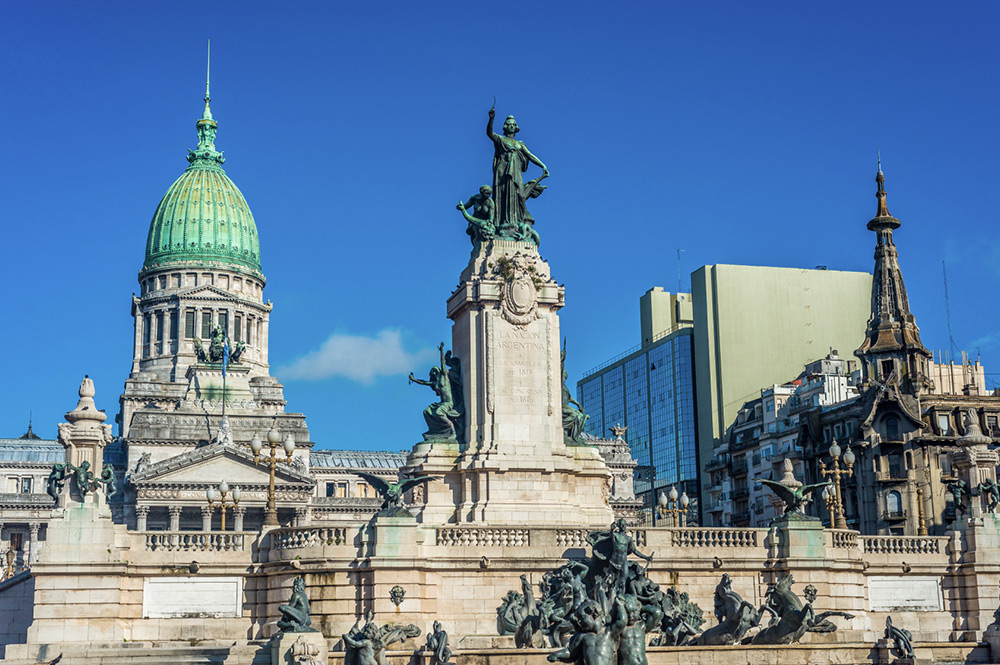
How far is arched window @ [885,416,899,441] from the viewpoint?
91.6 m

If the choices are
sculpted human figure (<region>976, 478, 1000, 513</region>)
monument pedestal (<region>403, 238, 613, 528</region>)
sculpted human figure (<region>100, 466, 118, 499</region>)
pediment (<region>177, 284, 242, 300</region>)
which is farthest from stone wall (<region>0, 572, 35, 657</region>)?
pediment (<region>177, 284, 242, 300</region>)

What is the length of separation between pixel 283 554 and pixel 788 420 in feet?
244

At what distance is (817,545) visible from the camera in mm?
39469

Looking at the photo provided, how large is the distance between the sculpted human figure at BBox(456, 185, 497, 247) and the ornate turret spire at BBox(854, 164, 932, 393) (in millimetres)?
55239

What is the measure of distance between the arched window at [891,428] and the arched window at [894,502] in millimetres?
4110

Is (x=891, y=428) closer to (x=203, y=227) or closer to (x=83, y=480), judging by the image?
(x=83, y=480)

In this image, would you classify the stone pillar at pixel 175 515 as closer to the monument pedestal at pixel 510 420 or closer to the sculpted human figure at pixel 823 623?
the monument pedestal at pixel 510 420

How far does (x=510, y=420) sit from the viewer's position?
144ft

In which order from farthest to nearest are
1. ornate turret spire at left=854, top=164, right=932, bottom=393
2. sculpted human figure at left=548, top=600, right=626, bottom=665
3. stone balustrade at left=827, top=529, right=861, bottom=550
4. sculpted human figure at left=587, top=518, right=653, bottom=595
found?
1. ornate turret spire at left=854, top=164, right=932, bottom=393
2. stone balustrade at left=827, top=529, right=861, bottom=550
3. sculpted human figure at left=587, top=518, right=653, bottom=595
4. sculpted human figure at left=548, top=600, right=626, bottom=665

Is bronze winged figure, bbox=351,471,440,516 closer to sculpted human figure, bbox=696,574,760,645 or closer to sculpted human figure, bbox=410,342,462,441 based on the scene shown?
sculpted human figure, bbox=410,342,462,441

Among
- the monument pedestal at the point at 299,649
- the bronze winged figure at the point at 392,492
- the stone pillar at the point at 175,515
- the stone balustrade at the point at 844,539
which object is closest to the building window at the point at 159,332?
the stone pillar at the point at 175,515

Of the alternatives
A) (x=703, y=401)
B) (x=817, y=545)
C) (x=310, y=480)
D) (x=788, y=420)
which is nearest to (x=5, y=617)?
(x=817, y=545)

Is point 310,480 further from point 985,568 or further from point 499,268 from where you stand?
point 985,568

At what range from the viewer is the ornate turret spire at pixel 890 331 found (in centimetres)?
9638
